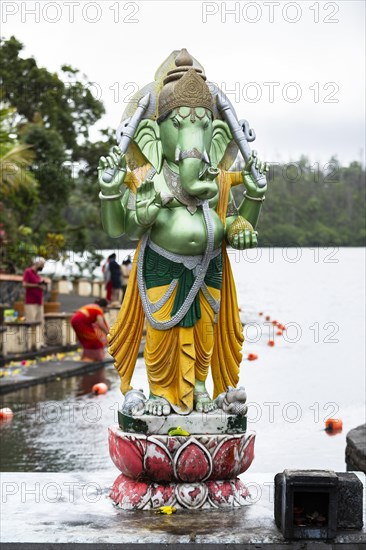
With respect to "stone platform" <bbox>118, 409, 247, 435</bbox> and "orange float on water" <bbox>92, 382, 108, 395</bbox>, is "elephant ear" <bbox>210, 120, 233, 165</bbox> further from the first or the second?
"orange float on water" <bbox>92, 382, 108, 395</bbox>

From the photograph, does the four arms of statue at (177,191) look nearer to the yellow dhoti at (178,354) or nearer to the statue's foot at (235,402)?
the yellow dhoti at (178,354)

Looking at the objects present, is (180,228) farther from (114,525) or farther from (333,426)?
(333,426)

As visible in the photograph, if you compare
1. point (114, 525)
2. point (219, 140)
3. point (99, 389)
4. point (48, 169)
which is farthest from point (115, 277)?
point (114, 525)

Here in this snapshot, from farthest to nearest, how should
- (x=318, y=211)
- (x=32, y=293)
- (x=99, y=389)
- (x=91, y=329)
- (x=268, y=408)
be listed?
(x=318, y=211) → (x=32, y=293) → (x=91, y=329) → (x=99, y=389) → (x=268, y=408)

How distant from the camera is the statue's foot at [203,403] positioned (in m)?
6.59

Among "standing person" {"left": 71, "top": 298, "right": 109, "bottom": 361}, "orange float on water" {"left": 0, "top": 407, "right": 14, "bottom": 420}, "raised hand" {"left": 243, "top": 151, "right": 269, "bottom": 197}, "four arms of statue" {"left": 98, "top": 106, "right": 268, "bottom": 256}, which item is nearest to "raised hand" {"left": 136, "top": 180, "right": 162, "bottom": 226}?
"four arms of statue" {"left": 98, "top": 106, "right": 268, "bottom": 256}

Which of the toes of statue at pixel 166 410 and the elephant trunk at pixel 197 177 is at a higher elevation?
the elephant trunk at pixel 197 177

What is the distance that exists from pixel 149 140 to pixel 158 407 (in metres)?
1.69

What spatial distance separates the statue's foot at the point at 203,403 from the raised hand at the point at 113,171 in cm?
137

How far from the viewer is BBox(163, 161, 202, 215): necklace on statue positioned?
6578 millimetres

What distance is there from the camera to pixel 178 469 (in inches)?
251

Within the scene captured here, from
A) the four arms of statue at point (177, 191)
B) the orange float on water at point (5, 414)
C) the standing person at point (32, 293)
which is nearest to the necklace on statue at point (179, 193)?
the four arms of statue at point (177, 191)

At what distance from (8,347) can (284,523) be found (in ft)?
35.2

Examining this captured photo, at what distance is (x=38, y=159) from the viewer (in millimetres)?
22828
